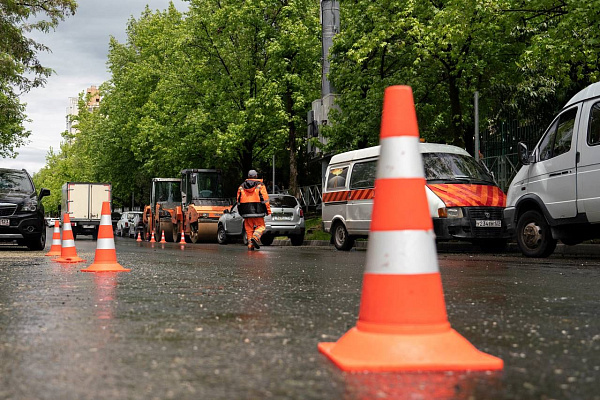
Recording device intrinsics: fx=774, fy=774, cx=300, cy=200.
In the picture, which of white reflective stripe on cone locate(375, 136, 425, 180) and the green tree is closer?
white reflective stripe on cone locate(375, 136, 425, 180)

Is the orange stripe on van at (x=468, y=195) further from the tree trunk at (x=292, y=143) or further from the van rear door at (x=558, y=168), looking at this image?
the tree trunk at (x=292, y=143)

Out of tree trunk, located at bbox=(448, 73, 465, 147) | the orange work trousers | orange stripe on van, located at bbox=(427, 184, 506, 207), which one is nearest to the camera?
orange stripe on van, located at bbox=(427, 184, 506, 207)

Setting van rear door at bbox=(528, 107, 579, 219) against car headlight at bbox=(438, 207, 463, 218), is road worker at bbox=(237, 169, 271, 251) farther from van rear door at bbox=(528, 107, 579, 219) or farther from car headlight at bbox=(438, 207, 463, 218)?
van rear door at bbox=(528, 107, 579, 219)

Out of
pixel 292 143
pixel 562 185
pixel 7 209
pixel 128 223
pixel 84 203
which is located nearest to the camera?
pixel 562 185

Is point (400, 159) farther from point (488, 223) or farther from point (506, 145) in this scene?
point (506, 145)

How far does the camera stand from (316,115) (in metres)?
26.7

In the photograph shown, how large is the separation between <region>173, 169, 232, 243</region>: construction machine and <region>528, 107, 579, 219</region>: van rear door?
706 inches

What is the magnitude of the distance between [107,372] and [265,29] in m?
30.9

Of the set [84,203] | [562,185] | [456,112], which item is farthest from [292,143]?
[562,185]

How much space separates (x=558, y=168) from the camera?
12.5 meters

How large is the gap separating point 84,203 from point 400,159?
39.9 metres

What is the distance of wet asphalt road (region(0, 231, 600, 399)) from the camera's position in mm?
2979

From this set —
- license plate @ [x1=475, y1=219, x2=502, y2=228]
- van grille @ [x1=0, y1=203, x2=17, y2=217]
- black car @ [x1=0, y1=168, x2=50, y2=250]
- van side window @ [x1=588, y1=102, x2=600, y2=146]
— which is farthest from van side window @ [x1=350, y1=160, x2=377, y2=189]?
van grille @ [x1=0, y1=203, x2=17, y2=217]

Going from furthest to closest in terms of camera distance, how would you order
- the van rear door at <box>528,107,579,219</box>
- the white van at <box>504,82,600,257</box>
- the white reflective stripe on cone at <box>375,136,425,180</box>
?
the van rear door at <box>528,107,579,219</box>
the white van at <box>504,82,600,257</box>
the white reflective stripe on cone at <box>375,136,425,180</box>
